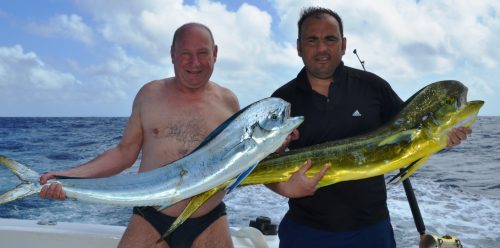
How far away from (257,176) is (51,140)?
23.8m

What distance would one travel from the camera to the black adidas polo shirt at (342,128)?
2.77 metres

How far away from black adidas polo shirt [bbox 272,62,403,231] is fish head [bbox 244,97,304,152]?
30.4 inches

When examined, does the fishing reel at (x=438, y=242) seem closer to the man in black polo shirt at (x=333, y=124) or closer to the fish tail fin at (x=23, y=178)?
the man in black polo shirt at (x=333, y=124)

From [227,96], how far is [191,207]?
1.34m

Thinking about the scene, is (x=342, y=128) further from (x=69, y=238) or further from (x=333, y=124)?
(x=69, y=238)

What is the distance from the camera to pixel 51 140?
23.7 metres

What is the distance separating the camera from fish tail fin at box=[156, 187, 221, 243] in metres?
2.13

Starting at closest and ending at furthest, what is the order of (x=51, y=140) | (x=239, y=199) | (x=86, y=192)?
(x=86, y=192), (x=239, y=199), (x=51, y=140)

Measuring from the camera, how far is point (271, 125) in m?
2.02

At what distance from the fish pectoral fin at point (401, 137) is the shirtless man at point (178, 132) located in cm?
123

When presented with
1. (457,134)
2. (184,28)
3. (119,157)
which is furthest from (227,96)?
(457,134)

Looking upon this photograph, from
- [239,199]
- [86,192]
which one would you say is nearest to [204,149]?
[86,192]

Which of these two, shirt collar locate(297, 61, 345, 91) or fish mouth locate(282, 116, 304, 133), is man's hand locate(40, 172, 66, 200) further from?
shirt collar locate(297, 61, 345, 91)

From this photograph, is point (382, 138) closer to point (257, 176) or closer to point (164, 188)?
point (257, 176)
